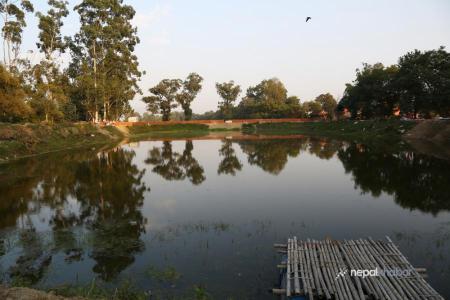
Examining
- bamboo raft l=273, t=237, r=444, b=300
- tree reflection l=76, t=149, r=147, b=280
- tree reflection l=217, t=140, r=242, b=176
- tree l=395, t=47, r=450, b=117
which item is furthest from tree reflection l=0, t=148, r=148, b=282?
tree l=395, t=47, r=450, b=117

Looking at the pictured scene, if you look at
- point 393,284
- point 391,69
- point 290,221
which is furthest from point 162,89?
point 393,284

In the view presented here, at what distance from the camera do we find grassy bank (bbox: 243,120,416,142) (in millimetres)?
54312

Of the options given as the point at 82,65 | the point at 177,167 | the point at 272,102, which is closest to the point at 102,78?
the point at 82,65

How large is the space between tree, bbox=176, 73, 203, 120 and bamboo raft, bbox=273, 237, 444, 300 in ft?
310

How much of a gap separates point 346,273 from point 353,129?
63.9m

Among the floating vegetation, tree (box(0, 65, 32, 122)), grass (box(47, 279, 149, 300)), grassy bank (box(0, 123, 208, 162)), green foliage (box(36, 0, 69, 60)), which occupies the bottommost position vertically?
the floating vegetation

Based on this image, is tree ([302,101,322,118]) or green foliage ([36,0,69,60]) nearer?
green foliage ([36,0,69,60])

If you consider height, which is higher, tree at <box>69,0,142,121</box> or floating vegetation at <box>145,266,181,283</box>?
tree at <box>69,0,142,121</box>

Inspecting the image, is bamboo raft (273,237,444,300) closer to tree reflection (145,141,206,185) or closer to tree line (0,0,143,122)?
tree reflection (145,141,206,185)

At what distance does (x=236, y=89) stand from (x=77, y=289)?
109643mm

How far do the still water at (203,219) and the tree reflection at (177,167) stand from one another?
9.8 inches

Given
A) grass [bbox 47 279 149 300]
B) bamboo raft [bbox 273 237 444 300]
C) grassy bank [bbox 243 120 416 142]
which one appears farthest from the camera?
grassy bank [bbox 243 120 416 142]

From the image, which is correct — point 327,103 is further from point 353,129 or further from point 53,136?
point 53,136

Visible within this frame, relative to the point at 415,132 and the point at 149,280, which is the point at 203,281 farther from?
the point at 415,132
